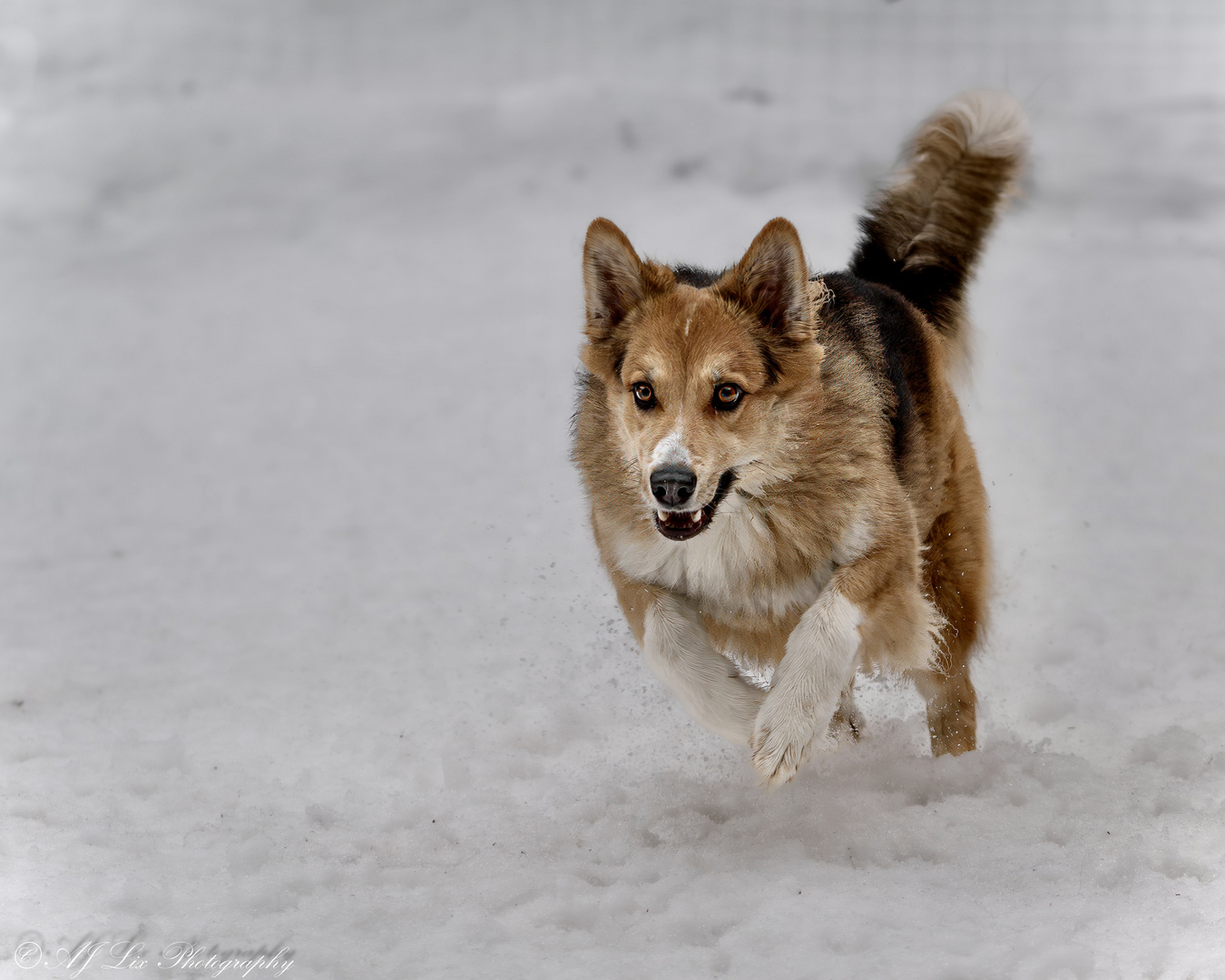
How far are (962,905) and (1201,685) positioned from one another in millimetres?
2366

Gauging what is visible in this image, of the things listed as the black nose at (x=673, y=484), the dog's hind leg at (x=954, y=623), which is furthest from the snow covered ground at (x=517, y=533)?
the black nose at (x=673, y=484)

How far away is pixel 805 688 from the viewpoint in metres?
3.32

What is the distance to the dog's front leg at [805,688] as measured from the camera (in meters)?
3.27

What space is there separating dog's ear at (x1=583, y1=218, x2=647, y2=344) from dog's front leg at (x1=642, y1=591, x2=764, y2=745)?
3.15 ft

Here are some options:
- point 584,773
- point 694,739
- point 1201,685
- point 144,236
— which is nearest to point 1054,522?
point 1201,685

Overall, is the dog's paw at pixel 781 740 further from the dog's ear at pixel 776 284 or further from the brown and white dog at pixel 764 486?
the dog's ear at pixel 776 284

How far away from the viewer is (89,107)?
1078cm

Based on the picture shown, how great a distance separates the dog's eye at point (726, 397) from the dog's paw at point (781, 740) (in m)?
0.88

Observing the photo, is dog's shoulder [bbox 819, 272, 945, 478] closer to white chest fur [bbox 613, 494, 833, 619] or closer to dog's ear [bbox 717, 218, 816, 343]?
dog's ear [bbox 717, 218, 816, 343]

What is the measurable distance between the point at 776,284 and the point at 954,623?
166 centimetres

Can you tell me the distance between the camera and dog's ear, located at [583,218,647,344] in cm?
356

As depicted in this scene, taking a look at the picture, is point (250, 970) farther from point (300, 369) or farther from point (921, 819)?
point (300, 369)

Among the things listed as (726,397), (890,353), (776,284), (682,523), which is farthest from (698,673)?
(890,353)

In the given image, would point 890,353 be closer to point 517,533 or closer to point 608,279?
point 608,279
